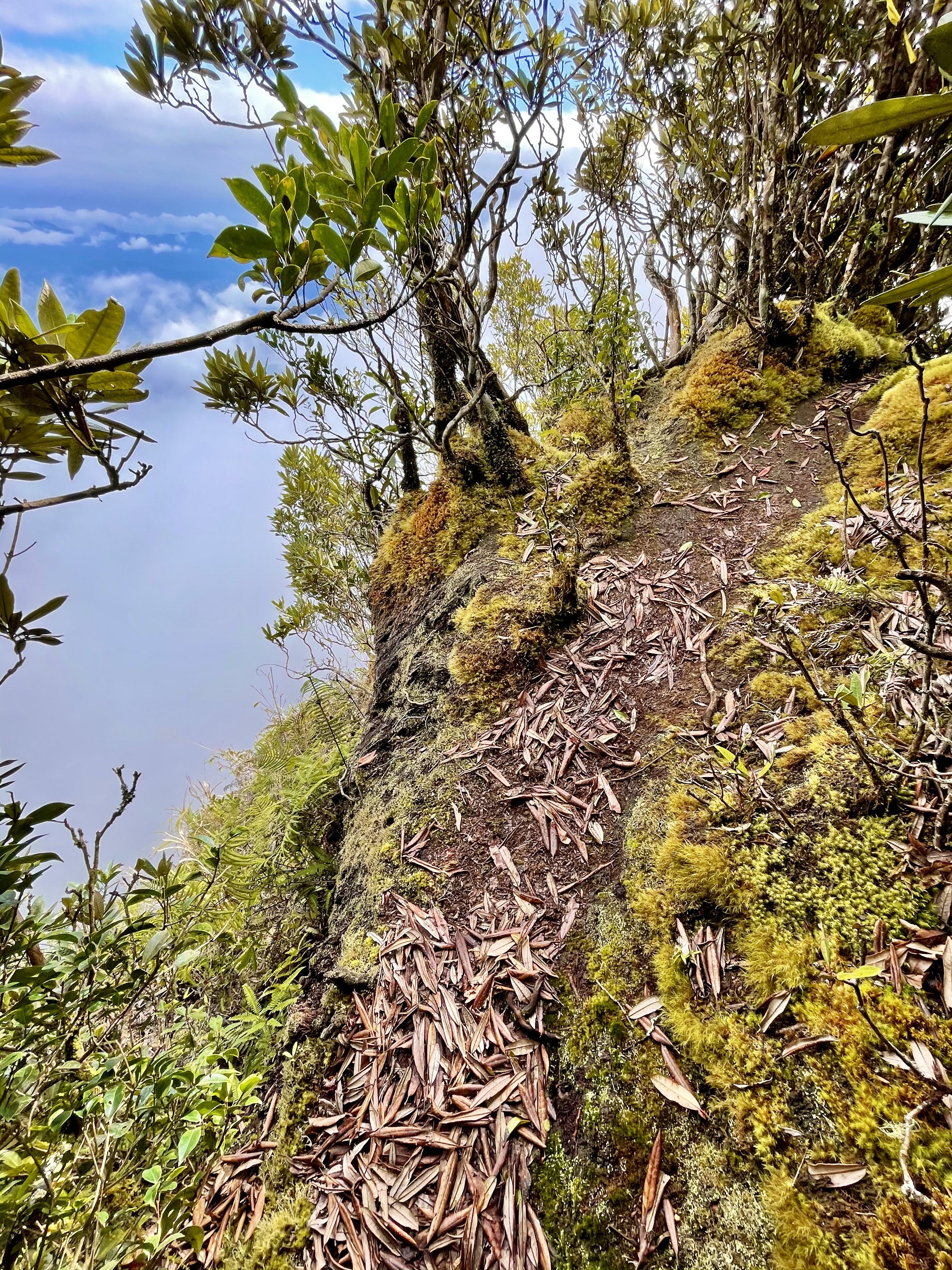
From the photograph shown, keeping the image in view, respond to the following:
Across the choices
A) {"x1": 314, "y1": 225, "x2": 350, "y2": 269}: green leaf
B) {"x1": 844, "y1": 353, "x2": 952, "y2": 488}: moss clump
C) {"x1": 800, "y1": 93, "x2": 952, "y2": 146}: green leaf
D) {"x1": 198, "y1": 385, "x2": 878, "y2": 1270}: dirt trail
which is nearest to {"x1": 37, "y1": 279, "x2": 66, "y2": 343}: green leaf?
{"x1": 314, "y1": 225, "x2": 350, "y2": 269}: green leaf

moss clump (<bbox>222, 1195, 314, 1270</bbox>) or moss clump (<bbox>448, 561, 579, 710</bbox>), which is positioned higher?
moss clump (<bbox>448, 561, 579, 710</bbox>)

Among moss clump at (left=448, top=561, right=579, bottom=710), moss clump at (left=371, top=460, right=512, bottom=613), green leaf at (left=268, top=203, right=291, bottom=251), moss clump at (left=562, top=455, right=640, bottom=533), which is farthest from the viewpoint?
moss clump at (left=371, top=460, right=512, bottom=613)

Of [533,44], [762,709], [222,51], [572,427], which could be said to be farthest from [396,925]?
[533,44]

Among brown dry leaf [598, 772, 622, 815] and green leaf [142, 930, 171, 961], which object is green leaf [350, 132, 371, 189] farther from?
brown dry leaf [598, 772, 622, 815]

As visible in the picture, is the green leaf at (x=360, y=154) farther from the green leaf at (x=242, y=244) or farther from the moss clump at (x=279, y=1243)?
the moss clump at (x=279, y=1243)

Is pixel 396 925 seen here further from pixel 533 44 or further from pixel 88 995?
pixel 533 44

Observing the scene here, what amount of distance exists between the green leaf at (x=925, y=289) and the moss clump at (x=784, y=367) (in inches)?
132

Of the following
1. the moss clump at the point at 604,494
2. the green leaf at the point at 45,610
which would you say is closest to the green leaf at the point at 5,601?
the green leaf at the point at 45,610

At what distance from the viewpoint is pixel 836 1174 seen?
43.6 inches

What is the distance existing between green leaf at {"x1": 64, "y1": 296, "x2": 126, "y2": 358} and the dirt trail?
214 centimetres

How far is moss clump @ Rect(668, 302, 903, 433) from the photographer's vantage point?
11.8 ft

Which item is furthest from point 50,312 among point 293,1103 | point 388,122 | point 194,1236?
point 293,1103

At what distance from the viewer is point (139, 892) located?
1450 millimetres

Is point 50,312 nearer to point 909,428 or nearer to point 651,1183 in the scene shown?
point 651,1183
